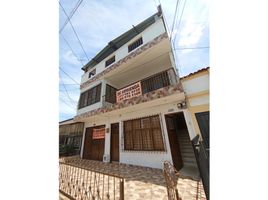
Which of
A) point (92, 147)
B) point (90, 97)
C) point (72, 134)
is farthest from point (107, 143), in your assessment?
point (72, 134)

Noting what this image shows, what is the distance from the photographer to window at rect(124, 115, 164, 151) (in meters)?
5.83

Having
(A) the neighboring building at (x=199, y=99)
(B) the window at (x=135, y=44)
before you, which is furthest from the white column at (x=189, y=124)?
(B) the window at (x=135, y=44)

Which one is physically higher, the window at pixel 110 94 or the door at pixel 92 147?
the window at pixel 110 94

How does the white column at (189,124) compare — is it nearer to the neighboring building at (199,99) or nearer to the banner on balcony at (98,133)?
the neighboring building at (199,99)

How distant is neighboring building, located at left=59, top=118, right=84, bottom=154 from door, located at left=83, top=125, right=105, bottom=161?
4.01 feet

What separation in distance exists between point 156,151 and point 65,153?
8768 mm

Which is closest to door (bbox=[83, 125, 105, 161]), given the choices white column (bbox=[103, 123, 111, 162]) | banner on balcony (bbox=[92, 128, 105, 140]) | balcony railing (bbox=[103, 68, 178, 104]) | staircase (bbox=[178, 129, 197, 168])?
banner on balcony (bbox=[92, 128, 105, 140])

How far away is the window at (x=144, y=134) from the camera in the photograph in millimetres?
5833

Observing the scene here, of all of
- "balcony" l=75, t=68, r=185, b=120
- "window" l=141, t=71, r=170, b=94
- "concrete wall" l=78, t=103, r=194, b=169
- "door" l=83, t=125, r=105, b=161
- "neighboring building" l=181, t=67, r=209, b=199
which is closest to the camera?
"neighboring building" l=181, t=67, r=209, b=199

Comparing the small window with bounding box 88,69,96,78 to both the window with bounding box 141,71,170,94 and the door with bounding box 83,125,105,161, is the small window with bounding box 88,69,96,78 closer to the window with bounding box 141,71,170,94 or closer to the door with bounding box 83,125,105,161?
the door with bounding box 83,125,105,161
